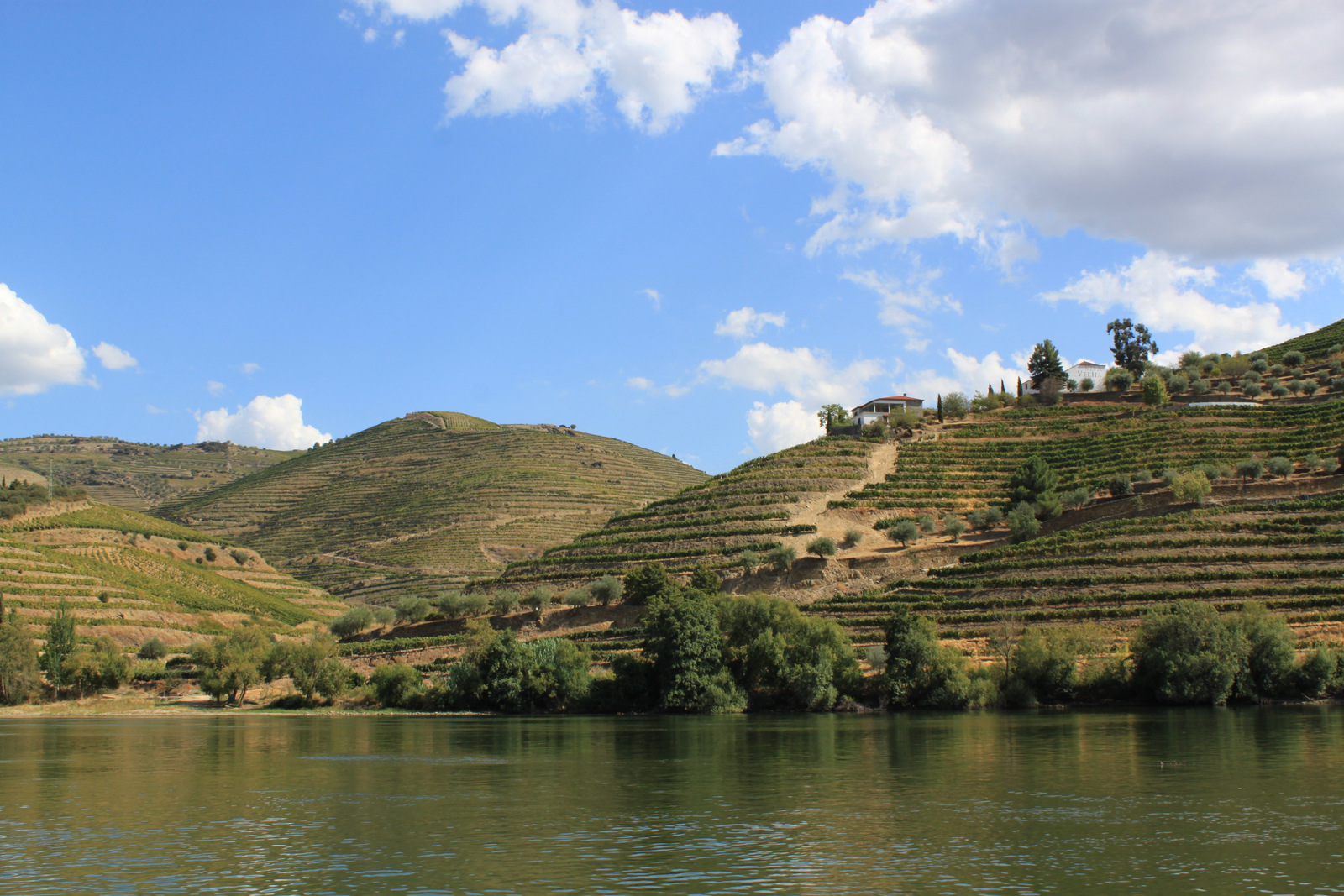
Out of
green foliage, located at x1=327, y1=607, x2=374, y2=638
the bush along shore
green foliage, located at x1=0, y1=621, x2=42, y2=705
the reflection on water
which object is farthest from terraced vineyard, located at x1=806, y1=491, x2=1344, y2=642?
green foliage, located at x1=0, y1=621, x2=42, y2=705

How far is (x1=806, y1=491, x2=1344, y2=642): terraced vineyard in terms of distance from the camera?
233 feet

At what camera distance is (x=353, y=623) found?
100000mm

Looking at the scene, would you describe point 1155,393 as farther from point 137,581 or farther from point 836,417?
point 137,581

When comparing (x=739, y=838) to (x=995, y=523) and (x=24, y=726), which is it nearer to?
(x=24, y=726)

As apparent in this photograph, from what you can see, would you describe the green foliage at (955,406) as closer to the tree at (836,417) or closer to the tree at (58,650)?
the tree at (836,417)

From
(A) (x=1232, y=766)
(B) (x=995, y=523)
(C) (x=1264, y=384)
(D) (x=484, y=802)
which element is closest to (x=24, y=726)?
(D) (x=484, y=802)

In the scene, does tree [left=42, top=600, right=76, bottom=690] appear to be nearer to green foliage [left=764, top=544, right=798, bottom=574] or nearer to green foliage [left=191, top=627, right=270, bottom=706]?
green foliage [left=191, top=627, right=270, bottom=706]

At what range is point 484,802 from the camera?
1296 inches

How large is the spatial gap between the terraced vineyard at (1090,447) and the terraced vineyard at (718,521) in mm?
5885

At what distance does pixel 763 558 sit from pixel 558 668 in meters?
25.1

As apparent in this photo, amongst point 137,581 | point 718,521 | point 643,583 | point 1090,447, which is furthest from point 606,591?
point 137,581

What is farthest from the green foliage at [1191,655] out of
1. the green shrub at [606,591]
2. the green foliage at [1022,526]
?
the green shrub at [606,591]

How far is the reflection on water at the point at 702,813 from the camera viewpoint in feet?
73.2

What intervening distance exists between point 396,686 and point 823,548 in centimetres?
4020
